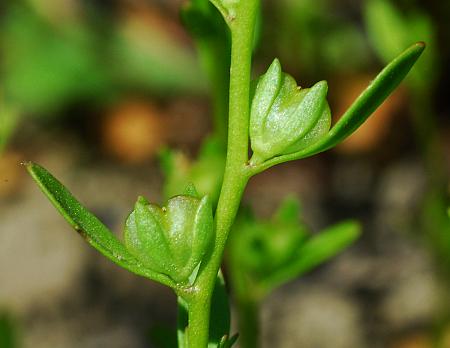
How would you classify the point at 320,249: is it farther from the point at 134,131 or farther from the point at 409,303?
the point at 134,131

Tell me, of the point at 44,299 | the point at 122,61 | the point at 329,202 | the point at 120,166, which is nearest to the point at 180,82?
the point at 122,61

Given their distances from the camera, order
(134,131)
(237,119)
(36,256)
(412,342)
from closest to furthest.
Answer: (237,119) → (412,342) → (36,256) → (134,131)

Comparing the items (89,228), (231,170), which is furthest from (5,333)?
(231,170)

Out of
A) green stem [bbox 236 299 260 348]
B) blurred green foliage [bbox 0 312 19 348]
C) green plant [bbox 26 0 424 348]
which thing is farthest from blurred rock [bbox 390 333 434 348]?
green plant [bbox 26 0 424 348]

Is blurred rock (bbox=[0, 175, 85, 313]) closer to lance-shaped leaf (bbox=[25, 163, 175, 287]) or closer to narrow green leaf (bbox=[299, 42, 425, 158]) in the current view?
lance-shaped leaf (bbox=[25, 163, 175, 287])

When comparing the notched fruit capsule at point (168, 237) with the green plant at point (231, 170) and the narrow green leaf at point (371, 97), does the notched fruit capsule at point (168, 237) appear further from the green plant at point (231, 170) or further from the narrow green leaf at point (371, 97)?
the narrow green leaf at point (371, 97)
